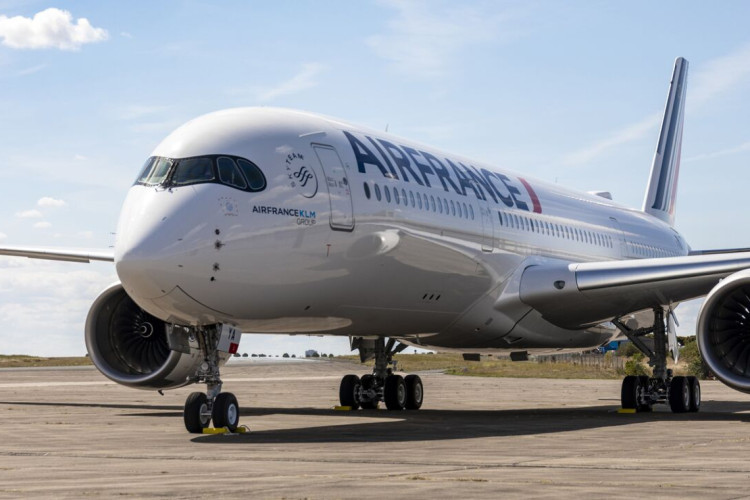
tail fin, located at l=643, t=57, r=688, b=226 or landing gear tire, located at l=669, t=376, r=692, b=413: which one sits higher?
tail fin, located at l=643, t=57, r=688, b=226

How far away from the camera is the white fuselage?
40.4 ft

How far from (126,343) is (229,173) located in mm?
5715

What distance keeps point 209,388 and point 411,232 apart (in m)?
4.39

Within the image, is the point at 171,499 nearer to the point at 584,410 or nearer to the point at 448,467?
the point at 448,467

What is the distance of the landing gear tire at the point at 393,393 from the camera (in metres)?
20.0

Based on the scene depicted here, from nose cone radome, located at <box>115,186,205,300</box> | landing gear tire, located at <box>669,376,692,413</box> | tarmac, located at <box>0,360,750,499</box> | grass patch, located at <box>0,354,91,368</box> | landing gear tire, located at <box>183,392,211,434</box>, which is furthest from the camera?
grass patch, located at <box>0,354,91,368</box>

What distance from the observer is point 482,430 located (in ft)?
45.1

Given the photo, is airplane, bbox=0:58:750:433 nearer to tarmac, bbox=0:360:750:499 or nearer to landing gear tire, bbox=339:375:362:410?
landing gear tire, bbox=339:375:362:410

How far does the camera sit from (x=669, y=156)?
32.5 meters

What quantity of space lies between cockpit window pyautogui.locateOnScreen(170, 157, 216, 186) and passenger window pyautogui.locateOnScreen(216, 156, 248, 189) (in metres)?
0.10

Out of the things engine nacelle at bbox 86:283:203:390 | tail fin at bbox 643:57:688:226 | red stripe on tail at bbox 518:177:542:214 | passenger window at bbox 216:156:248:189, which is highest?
tail fin at bbox 643:57:688:226

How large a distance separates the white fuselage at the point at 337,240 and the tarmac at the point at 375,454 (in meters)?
1.46

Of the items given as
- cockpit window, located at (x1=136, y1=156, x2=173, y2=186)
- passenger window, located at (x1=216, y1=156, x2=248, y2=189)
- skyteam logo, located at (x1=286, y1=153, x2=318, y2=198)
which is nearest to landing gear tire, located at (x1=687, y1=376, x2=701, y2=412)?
skyteam logo, located at (x1=286, y1=153, x2=318, y2=198)

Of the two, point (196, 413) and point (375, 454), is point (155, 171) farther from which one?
point (375, 454)
